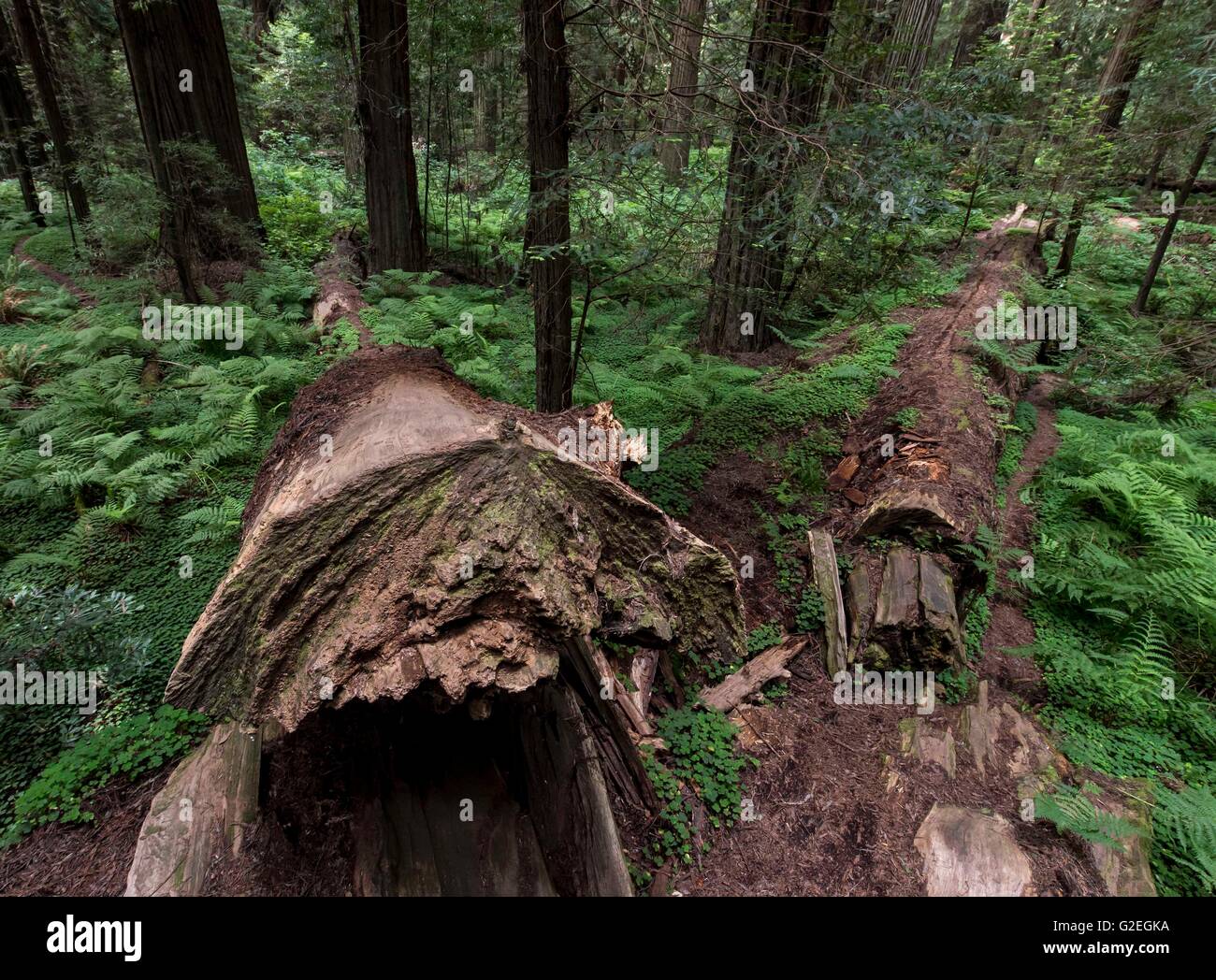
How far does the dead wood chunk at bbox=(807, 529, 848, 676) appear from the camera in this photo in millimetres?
4172

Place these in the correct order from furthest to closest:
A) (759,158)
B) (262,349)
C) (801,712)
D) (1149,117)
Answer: (1149,117) → (262,349) → (801,712) → (759,158)

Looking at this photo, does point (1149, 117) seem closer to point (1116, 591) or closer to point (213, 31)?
point (1116, 591)

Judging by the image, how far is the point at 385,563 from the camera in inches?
86.3

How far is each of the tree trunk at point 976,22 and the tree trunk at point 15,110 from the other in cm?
2295

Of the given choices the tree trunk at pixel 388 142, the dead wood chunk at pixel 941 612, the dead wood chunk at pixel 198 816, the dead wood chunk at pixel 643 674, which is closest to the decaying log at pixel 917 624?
the dead wood chunk at pixel 941 612

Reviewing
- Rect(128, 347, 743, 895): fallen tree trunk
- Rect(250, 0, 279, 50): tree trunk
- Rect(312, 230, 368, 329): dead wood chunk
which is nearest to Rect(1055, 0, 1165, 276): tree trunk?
Rect(128, 347, 743, 895): fallen tree trunk

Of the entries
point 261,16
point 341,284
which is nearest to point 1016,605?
point 341,284

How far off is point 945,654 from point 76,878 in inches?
195

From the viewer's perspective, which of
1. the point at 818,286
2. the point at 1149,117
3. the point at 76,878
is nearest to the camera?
the point at 76,878

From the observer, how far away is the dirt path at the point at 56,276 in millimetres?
8328

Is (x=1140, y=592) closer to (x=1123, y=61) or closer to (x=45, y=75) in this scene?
(x=1123, y=61)

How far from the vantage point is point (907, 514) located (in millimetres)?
4504

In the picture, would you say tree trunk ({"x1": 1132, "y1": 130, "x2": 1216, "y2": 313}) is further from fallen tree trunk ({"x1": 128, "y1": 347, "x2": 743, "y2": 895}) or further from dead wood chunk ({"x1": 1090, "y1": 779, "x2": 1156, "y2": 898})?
fallen tree trunk ({"x1": 128, "y1": 347, "x2": 743, "y2": 895})

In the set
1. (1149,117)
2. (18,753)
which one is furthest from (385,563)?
(1149,117)
